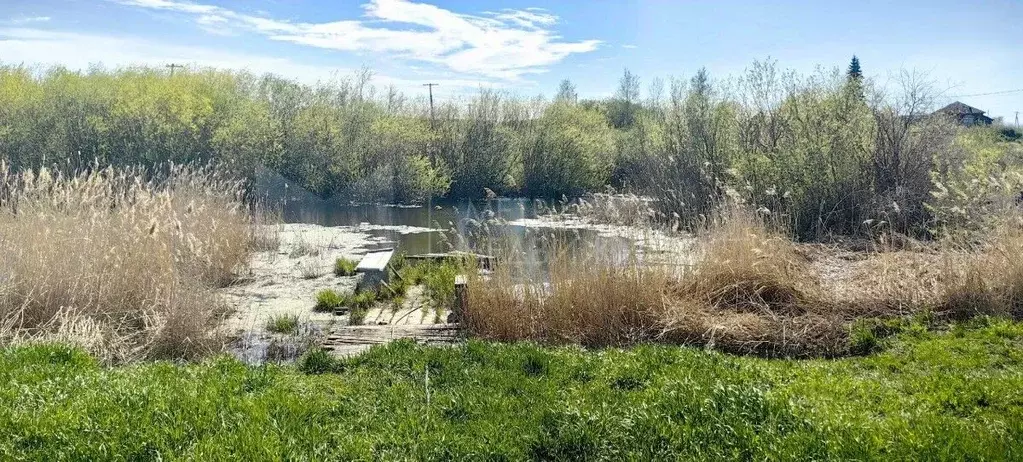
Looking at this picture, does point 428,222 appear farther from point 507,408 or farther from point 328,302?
point 507,408

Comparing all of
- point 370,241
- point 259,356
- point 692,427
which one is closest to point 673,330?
point 692,427

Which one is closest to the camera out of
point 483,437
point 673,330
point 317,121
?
point 483,437

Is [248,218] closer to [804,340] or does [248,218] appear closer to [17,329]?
[17,329]

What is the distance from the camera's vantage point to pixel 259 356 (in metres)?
6.84

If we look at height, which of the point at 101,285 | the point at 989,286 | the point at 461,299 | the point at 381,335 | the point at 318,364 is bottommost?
the point at 381,335

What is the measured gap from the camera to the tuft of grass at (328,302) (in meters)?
8.79

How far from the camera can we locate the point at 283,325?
7.72 metres

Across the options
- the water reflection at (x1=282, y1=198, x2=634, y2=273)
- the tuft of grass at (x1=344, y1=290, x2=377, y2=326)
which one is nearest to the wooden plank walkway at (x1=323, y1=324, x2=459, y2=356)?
the tuft of grass at (x1=344, y1=290, x2=377, y2=326)

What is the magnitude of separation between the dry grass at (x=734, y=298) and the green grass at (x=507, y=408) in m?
1.29

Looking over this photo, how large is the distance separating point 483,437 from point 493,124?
24.7 meters

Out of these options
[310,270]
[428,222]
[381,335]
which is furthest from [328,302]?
[428,222]

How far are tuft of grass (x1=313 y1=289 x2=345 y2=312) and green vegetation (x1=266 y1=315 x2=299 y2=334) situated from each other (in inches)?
31.6

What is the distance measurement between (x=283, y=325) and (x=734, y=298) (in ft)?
15.3

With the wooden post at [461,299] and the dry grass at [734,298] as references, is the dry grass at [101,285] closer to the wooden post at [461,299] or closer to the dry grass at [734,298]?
the wooden post at [461,299]
